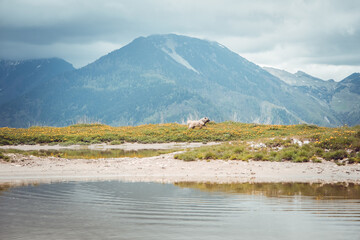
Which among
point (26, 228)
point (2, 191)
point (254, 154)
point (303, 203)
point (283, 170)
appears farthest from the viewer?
point (254, 154)

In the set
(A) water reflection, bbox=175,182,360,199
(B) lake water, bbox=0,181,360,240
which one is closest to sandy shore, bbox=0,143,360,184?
(A) water reflection, bbox=175,182,360,199

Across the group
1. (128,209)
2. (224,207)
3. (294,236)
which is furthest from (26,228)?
(294,236)

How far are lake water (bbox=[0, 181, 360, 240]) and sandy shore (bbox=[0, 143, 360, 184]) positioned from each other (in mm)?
2941

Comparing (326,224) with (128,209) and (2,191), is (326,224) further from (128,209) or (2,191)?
(2,191)

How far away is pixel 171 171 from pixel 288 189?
855 cm

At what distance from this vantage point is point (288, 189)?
17047 millimetres

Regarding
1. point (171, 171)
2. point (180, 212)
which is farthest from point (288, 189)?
point (171, 171)

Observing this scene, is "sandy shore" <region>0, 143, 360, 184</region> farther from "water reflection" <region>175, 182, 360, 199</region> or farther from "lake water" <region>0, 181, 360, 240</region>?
"lake water" <region>0, 181, 360, 240</region>

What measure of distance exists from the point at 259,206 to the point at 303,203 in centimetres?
181

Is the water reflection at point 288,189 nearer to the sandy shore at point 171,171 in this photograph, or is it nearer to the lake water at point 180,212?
the lake water at point 180,212

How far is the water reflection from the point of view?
1565 centimetres

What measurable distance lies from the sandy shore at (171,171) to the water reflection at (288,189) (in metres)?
1.49

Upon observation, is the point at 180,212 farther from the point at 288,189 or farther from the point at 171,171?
the point at 171,171

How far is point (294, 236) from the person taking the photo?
944cm
